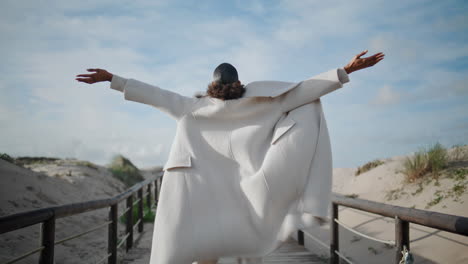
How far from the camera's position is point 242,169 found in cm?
251

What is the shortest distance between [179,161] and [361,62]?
1448 millimetres

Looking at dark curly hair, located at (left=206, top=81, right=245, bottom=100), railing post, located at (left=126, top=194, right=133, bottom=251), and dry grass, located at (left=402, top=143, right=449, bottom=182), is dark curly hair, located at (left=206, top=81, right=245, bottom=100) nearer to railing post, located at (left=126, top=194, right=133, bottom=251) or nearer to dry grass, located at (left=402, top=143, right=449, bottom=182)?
railing post, located at (left=126, top=194, right=133, bottom=251)

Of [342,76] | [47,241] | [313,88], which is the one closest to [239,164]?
[313,88]

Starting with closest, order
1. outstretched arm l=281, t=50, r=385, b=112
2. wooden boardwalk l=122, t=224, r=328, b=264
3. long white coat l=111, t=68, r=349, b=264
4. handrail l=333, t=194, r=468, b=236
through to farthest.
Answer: handrail l=333, t=194, r=468, b=236, long white coat l=111, t=68, r=349, b=264, outstretched arm l=281, t=50, r=385, b=112, wooden boardwalk l=122, t=224, r=328, b=264

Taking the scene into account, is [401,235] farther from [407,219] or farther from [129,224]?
[129,224]

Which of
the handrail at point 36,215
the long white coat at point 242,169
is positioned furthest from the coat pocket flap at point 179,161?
the handrail at point 36,215

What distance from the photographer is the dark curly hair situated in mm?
2564

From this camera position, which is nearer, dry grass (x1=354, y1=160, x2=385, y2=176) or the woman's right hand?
the woman's right hand

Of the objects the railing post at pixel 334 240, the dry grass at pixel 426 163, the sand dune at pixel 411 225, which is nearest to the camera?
the railing post at pixel 334 240

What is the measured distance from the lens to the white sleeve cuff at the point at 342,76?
8.35 ft

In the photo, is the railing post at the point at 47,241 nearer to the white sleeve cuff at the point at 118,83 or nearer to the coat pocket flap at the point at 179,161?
the coat pocket flap at the point at 179,161

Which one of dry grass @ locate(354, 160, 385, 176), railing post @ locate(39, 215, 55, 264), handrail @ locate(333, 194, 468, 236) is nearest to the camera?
handrail @ locate(333, 194, 468, 236)

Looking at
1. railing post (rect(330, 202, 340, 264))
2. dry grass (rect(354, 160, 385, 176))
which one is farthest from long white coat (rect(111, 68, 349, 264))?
dry grass (rect(354, 160, 385, 176))

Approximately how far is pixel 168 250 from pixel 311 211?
992 mm
